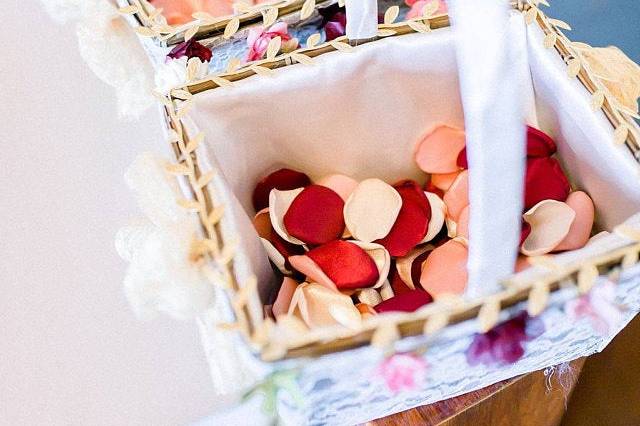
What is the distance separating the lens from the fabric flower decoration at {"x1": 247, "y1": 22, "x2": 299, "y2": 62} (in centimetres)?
62

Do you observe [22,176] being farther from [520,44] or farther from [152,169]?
[520,44]

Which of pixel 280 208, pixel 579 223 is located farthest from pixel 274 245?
pixel 579 223

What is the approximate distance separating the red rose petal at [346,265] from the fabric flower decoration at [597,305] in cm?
17

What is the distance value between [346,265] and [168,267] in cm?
18

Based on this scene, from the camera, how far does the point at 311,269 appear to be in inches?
21.1

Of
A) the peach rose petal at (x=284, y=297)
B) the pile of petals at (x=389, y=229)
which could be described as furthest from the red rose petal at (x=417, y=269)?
the peach rose petal at (x=284, y=297)

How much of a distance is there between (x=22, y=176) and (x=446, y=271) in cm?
58

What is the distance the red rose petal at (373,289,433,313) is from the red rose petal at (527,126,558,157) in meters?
0.16

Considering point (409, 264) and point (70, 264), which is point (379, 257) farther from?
point (70, 264)

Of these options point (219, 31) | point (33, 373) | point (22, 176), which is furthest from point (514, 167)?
point (22, 176)

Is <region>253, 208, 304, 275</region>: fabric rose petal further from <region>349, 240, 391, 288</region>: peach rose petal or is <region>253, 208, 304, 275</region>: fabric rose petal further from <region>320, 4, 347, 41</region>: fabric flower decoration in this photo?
<region>320, 4, 347, 41</region>: fabric flower decoration

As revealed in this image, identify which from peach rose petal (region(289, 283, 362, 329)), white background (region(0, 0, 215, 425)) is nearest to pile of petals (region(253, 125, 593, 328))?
peach rose petal (region(289, 283, 362, 329))

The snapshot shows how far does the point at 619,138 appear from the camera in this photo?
19.4 inches

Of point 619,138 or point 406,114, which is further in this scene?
point 406,114
